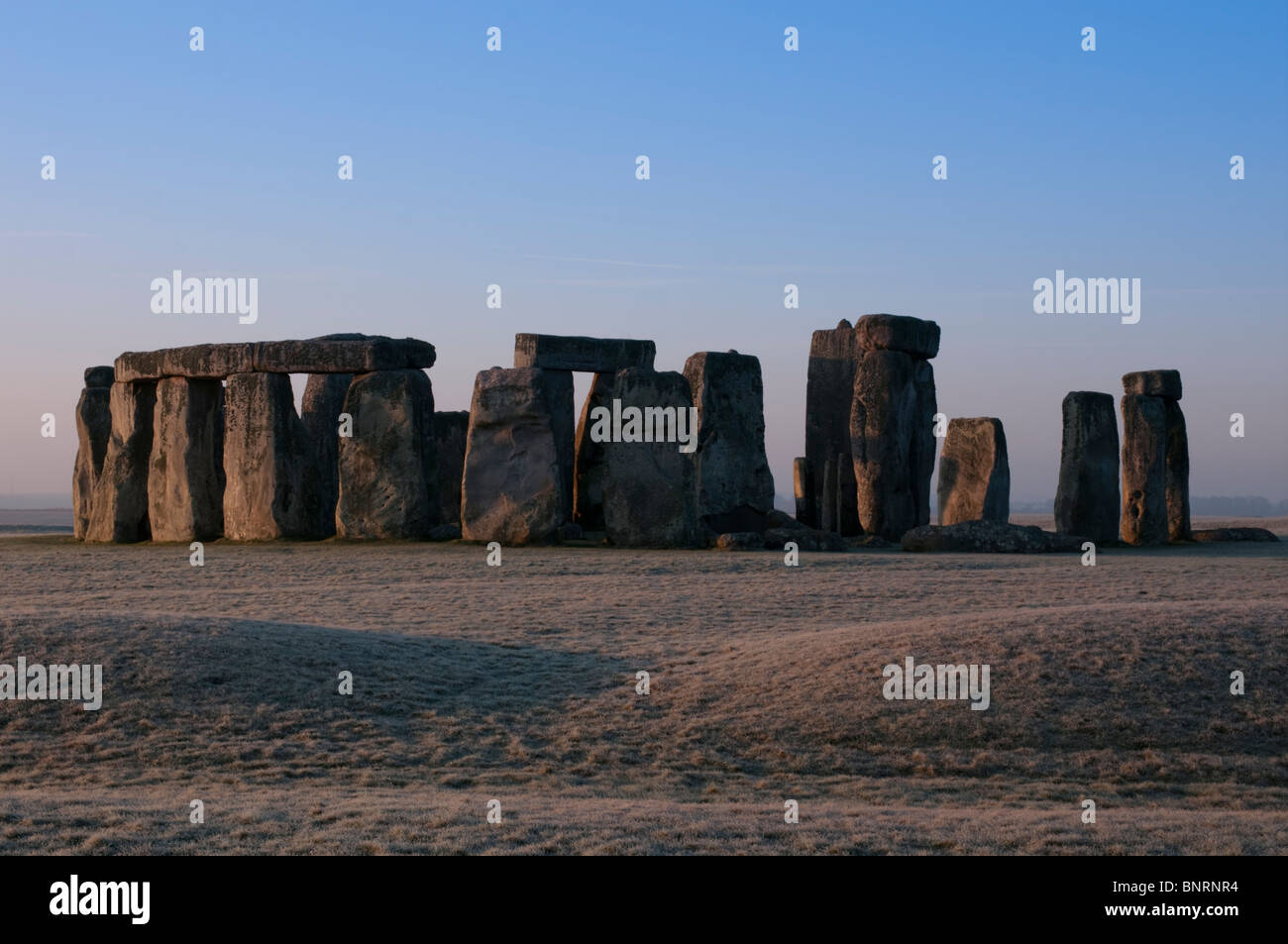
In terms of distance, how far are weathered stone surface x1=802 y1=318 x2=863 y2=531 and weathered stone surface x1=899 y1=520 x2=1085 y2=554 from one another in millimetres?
5742

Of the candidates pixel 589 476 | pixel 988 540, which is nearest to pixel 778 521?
pixel 589 476

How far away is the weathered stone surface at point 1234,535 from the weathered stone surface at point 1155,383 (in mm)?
2569

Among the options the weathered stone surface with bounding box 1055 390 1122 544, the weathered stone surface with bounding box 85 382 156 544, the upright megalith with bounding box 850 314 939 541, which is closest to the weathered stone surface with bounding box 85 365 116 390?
the weathered stone surface with bounding box 85 382 156 544

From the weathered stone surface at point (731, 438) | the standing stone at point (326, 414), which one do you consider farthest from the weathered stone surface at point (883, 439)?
the standing stone at point (326, 414)

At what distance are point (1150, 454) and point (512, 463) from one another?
10.1 m

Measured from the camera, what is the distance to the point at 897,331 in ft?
78.3

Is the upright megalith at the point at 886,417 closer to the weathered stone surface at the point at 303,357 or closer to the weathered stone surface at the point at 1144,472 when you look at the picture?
the weathered stone surface at the point at 1144,472

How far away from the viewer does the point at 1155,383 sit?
23734mm

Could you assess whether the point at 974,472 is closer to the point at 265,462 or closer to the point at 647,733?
the point at 265,462

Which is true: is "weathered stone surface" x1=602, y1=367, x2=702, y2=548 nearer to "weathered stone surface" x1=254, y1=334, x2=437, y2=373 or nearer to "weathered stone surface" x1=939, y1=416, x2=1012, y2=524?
"weathered stone surface" x1=254, y1=334, x2=437, y2=373

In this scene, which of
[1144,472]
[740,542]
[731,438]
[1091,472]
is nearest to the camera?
[740,542]

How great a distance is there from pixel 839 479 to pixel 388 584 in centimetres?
1102

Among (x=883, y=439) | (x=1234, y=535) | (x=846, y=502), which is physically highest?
(x=883, y=439)
